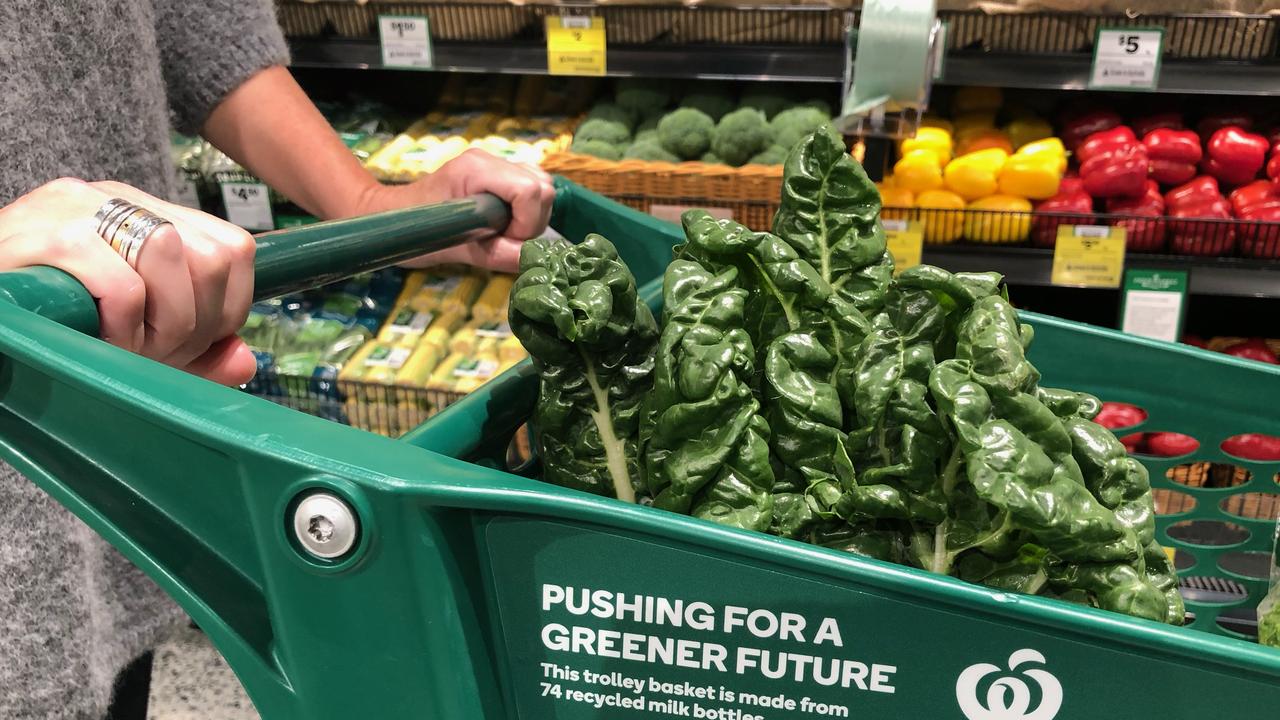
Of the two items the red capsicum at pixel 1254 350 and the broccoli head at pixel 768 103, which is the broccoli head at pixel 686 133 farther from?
the red capsicum at pixel 1254 350

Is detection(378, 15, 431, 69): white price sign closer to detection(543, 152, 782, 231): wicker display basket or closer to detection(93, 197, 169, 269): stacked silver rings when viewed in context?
detection(543, 152, 782, 231): wicker display basket

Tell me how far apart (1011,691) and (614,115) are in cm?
225

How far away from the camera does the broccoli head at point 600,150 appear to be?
2369 millimetres

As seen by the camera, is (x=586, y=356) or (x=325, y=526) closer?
(x=325, y=526)

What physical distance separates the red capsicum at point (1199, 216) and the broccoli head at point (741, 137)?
908 mm

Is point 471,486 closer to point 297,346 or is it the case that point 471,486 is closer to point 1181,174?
point 297,346

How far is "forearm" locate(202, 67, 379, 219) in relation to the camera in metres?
1.26

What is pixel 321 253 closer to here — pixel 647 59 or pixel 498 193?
pixel 498 193

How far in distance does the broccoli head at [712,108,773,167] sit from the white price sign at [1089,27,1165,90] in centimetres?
74

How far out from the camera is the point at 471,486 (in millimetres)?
453

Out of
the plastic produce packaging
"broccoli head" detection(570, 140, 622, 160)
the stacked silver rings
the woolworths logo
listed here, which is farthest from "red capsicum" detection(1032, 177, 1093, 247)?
the stacked silver rings

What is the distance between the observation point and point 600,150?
2.37m

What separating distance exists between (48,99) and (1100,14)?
1860 millimetres

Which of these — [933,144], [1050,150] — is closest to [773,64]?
[933,144]
